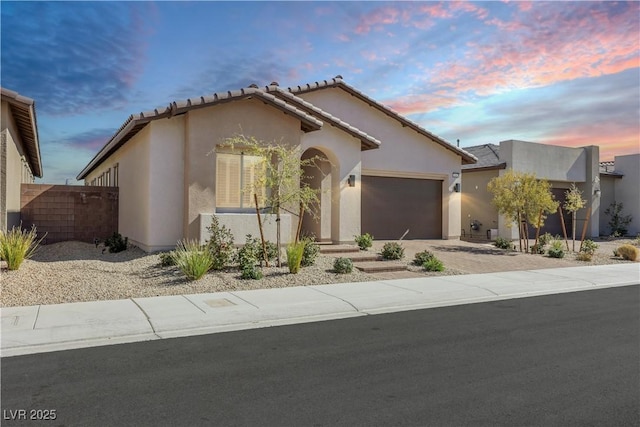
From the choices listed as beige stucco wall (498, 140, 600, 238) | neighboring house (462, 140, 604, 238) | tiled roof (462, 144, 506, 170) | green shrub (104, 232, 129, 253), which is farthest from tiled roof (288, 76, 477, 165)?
green shrub (104, 232, 129, 253)

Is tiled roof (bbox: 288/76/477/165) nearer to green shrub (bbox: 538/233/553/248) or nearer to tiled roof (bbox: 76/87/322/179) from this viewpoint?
tiled roof (bbox: 76/87/322/179)

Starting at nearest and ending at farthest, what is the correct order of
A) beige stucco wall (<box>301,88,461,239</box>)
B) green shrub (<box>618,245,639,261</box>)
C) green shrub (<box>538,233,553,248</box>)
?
green shrub (<box>618,245,639,261</box>)
beige stucco wall (<box>301,88,461,239</box>)
green shrub (<box>538,233,553,248</box>)

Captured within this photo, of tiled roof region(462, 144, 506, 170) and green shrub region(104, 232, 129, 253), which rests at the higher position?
tiled roof region(462, 144, 506, 170)

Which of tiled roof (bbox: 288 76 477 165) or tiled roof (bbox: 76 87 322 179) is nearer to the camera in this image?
tiled roof (bbox: 76 87 322 179)

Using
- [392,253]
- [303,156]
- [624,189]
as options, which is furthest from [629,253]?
[624,189]

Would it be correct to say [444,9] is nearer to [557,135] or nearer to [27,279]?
[27,279]

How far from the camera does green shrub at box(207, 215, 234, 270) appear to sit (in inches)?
462

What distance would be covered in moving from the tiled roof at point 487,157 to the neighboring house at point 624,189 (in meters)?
7.71

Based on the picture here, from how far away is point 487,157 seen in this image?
83.8 feet

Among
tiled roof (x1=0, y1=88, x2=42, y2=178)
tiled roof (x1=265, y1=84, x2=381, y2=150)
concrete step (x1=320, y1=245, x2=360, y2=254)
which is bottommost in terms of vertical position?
concrete step (x1=320, y1=245, x2=360, y2=254)

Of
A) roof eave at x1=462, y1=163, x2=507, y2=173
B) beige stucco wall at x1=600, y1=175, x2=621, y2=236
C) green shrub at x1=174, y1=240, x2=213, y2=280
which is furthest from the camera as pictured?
beige stucco wall at x1=600, y1=175, x2=621, y2=236

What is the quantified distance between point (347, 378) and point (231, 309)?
Result: 386 centimetres

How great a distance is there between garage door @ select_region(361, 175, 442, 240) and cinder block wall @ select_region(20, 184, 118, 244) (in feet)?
32.1

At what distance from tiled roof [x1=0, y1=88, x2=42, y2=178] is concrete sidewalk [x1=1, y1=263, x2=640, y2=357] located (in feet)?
18.8
